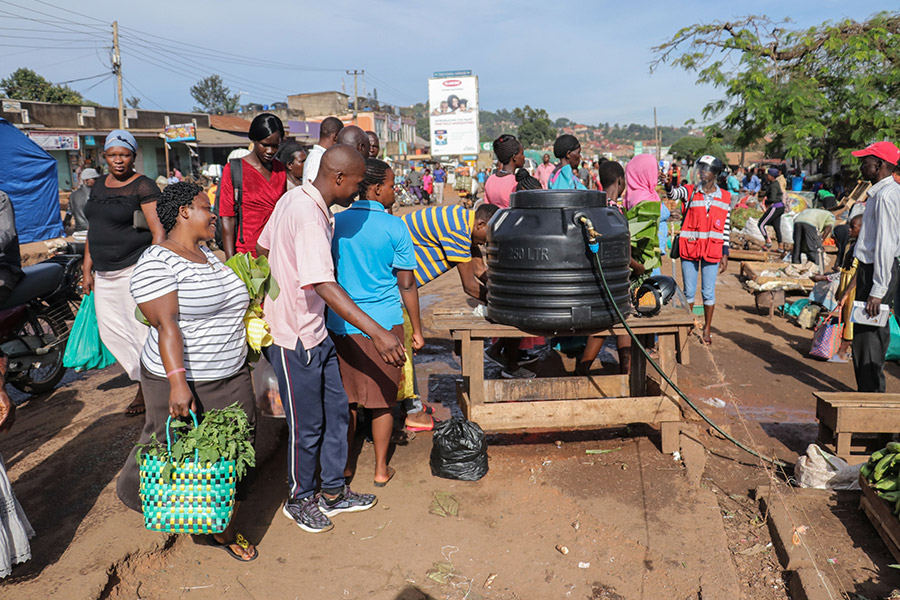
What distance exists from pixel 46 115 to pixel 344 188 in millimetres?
28316

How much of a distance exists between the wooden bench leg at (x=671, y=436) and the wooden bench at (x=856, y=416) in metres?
0.89

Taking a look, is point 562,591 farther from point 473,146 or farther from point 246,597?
point 473,146

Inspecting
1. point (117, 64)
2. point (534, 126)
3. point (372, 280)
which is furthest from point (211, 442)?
point (534, 126)

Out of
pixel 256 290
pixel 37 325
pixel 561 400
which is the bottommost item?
pixel 561 400

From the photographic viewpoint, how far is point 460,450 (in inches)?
152

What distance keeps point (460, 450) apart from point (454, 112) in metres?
35.1

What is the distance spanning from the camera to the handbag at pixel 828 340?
6281mm

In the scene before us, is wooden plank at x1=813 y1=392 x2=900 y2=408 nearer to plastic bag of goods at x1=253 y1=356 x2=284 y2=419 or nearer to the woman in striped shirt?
plastic bag of goods at x1=253 y1=356 x2=284 y2=419

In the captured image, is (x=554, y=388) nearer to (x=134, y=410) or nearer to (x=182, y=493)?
(x=182, y=493)

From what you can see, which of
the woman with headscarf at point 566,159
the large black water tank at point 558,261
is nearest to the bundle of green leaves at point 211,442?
the large black water tank at point 558,261

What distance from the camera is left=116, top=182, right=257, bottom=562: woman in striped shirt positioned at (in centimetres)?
270

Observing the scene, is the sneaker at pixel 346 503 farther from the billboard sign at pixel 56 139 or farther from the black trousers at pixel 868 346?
the billboard sign at pixel 56 139

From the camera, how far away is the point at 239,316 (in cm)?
299

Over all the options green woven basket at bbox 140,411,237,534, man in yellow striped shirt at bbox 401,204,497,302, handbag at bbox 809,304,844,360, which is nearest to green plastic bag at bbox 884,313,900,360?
handbag at bbox 809,304,844,360
